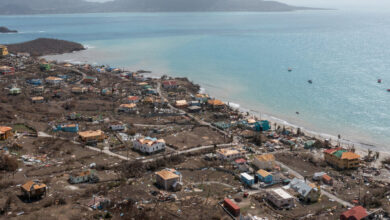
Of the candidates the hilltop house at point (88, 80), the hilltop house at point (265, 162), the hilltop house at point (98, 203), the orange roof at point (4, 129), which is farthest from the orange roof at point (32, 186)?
the hilltop house at point (88, 80)

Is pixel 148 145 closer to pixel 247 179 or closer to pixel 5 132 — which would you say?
pixel 247 179

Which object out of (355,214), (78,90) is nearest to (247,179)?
(355,214)

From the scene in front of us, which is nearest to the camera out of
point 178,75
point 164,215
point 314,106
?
point 164,215

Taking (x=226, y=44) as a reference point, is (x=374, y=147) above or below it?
below

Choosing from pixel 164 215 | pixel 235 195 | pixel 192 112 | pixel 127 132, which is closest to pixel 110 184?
pixel 164 215

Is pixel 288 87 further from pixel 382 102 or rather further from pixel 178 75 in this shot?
pixel 178 75

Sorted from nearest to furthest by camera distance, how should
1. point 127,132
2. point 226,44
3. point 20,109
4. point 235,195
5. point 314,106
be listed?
1. point 235,195
2. point 127,132
3. point 20,109
4. point 314,106
5. point 226,44
